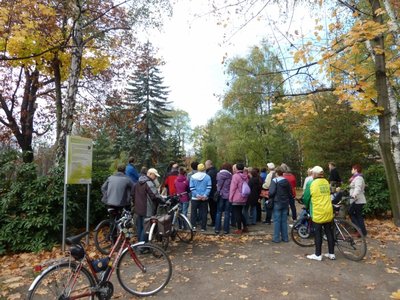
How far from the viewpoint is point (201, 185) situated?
28.3 feet

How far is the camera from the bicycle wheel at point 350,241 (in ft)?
20.9

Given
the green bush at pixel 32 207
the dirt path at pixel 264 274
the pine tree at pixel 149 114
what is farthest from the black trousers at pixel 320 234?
the pine tree at pixel 149 114

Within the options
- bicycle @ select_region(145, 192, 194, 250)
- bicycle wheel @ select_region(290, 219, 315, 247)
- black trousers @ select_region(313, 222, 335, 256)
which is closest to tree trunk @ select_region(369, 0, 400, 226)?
bicycle wheel @ select_region(290, 219, 315, 247)

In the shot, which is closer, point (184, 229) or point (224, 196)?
point (184, 229)

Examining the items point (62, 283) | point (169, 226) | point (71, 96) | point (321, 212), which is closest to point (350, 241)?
point (321, 212)

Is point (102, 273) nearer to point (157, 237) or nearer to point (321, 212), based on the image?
point (157, 237)

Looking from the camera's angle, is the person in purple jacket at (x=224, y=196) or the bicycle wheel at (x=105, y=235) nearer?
the bicycle wheel at (x=105, y=235)

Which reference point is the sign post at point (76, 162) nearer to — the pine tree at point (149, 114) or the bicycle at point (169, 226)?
the bicycle at point (169, 226)

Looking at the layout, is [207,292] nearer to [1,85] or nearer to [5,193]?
[5,193]

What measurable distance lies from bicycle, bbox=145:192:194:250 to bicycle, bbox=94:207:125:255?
3.38 feet

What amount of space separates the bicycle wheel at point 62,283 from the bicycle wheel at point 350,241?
16.3 ft

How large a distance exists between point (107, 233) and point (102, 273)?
3.44 m

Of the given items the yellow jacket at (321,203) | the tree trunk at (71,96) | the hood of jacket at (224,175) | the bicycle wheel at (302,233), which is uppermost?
the tree trunk at (71,96)

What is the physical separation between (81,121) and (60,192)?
9082 millimetres
